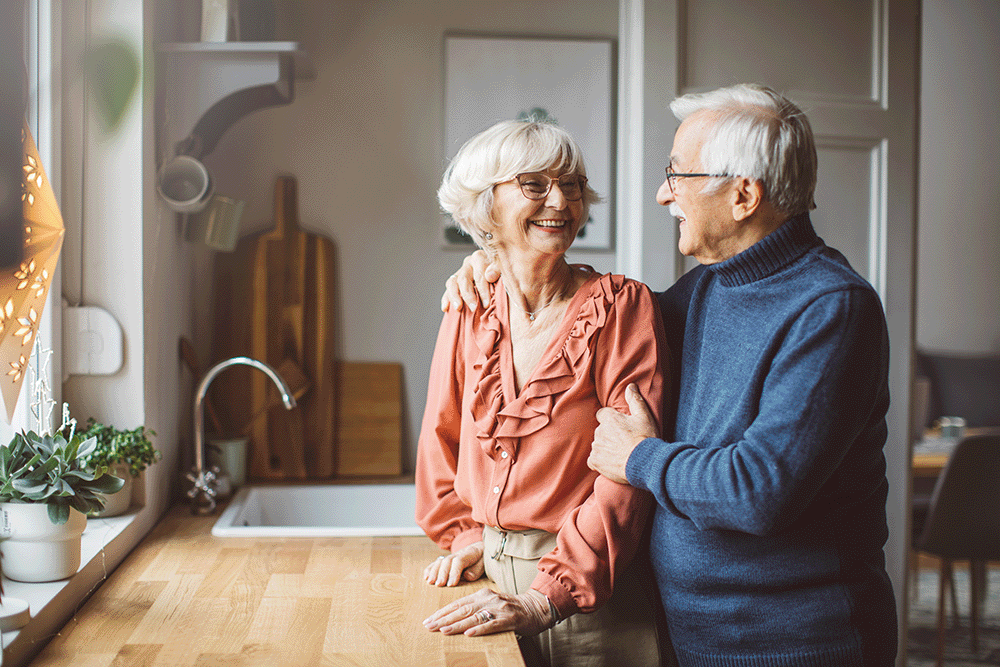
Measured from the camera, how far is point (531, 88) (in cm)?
229

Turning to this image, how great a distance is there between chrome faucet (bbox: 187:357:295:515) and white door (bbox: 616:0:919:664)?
89 centimetres

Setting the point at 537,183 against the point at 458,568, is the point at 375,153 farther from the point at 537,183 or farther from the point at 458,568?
the point at 458,568

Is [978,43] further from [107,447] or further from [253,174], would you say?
[107,447]

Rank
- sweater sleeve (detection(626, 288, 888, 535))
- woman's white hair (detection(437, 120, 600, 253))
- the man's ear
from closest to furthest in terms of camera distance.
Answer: sweater sleeve (detection(626, 288, 888, 535)) → the man's ear → woman's white hair (detection(437, 120, 600, 253))

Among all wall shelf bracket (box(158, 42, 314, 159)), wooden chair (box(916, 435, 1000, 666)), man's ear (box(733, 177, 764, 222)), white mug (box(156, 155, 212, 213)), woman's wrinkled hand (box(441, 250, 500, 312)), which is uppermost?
wall shelf bracket (box(158, 42, 314, 159))

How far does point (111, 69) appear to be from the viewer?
1.56 m

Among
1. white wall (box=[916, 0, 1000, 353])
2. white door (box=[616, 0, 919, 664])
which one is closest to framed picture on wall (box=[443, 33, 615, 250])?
white door (box=[616, 0, 919, 664])

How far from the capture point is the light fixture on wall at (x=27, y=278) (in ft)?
3.44

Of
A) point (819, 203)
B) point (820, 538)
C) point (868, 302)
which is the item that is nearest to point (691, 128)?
point (868, 302)

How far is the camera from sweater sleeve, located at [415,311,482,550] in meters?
1.35

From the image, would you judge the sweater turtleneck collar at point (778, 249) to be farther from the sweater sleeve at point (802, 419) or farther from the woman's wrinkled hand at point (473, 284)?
the woman's wrinkled hand at point (473, 284)

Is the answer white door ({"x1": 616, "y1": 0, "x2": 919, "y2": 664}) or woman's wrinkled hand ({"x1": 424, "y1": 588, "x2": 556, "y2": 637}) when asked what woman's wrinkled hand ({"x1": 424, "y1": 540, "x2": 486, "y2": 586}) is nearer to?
woman's wrinkled hand ({"x1": 424, "y1": 588, "x2": 556, "y2": 637})

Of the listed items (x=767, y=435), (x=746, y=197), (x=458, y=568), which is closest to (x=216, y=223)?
(x=458, y=568)

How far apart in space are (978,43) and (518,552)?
4.80 metres
